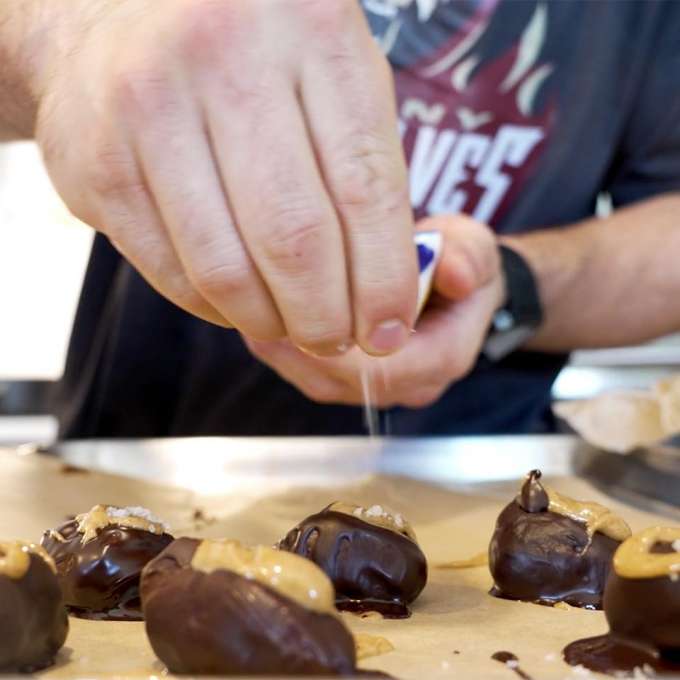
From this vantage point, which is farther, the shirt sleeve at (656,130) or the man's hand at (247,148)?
the shirt sleeve at (656,130)

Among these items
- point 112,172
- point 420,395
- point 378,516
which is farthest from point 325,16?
point 420,395

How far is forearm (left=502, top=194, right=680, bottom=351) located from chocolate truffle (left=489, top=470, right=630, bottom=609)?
0.83 m

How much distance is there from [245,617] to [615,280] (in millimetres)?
1322

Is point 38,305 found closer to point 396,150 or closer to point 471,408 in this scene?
point 471,408

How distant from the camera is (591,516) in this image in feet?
3.15

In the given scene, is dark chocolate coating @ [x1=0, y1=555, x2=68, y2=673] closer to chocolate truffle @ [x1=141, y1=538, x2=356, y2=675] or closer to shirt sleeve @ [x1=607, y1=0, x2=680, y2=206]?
chocolate truffle @ [x1=141, y1=538, x2=356, y2=675]

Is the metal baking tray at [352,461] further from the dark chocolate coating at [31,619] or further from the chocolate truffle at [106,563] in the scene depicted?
the dark chocolate coating at [31,619]

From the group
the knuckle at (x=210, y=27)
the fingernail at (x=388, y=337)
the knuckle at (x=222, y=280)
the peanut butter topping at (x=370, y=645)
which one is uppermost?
the knuckle at (x=210, y=27)

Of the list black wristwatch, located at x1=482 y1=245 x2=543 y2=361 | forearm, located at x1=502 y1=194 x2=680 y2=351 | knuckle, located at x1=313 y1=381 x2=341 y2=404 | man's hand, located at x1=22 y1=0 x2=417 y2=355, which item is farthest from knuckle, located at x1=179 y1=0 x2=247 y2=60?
forearm, located at x1=502 y1=194 x2=680 y2=351

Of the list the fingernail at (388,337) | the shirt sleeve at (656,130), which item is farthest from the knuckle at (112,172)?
the shirt sleeve at (656,130)

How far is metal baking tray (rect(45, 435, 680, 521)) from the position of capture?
1.45 m

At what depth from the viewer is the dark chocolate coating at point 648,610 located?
752mm

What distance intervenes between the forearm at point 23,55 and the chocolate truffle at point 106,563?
0.41 meters

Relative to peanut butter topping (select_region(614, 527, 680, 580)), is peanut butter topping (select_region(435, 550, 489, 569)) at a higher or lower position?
lower
